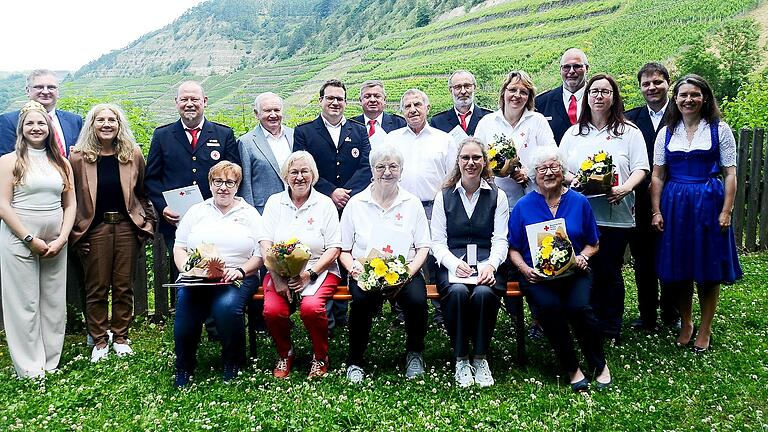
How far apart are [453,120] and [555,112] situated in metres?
1.03

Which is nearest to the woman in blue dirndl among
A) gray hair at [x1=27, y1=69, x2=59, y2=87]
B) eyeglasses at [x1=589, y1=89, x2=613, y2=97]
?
eyeglasses at [x1=589, y1=89, x2=613, y2=97]

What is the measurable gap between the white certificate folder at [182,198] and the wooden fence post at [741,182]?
735 centimetres

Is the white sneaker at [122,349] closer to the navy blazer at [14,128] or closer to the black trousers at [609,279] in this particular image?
the navy blazer at [14,128]

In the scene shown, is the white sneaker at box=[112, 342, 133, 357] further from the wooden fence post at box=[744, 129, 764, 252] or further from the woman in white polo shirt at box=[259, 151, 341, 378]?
the wooden fence post at box=[744, 129, 764, 252]

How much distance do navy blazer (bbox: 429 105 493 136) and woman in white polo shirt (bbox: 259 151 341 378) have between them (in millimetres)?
1756

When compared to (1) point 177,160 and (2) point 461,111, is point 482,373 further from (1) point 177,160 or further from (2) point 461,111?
(1) point 177,160

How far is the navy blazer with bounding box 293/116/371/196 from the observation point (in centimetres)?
585

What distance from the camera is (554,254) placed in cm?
459

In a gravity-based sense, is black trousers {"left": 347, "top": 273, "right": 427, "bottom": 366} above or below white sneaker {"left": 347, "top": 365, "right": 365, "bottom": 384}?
above

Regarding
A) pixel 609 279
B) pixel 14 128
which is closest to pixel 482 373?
pixel 609 279

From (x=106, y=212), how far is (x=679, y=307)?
5.34 metres

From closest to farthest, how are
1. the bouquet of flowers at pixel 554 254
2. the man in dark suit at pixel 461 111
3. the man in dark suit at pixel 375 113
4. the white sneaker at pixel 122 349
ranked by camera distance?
the bouquet of flowers at pixel 554 254, the white sneaker at pixel 122 349, the man in dark suit at pixel 461 111, the man in dark suit at pixel 375 113

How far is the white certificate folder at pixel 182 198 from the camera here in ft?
18.1

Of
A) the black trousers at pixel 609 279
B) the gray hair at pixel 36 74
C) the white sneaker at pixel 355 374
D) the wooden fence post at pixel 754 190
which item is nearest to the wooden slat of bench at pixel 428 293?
the white sneaker at pixel 355 374
